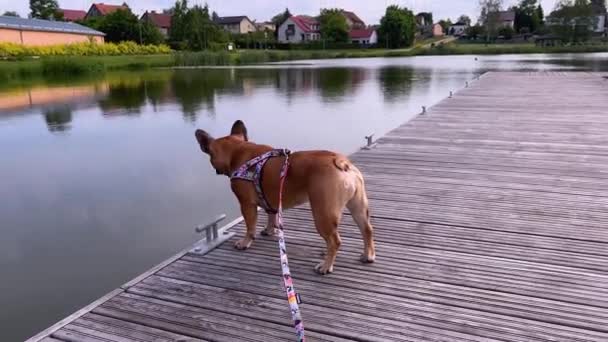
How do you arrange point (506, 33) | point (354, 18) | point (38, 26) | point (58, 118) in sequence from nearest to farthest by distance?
point (58, 118), point (38, 26), point (506, 33), point (354, 18)

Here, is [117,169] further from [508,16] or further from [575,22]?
[508,16]

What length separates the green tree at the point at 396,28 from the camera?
3214 inches

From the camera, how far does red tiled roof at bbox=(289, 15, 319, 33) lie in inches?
3671

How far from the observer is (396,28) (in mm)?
82000

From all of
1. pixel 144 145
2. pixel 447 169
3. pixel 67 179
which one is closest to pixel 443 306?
pixel 447 169

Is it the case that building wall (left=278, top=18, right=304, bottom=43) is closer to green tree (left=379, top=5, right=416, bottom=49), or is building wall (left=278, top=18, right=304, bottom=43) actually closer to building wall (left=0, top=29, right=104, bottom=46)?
green tree (left=379, top=5, right=416, bottom=49)

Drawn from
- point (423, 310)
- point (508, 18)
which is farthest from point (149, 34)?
point (508, 18)

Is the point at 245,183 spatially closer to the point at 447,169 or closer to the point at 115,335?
the point at 115,335

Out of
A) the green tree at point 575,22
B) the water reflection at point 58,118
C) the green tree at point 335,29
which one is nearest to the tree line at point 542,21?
the green tree at point 575,22

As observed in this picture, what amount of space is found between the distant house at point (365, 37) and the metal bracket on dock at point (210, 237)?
284 ft

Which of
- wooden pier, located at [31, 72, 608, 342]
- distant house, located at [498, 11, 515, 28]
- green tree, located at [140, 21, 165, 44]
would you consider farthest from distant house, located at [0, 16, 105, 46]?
distant house, located at [498, 11, 515, 28]

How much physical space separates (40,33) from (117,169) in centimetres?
5158

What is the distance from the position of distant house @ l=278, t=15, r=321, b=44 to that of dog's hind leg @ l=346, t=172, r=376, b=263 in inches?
3587

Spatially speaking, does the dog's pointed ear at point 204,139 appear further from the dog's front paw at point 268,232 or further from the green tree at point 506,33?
the green tree at point 506,33
